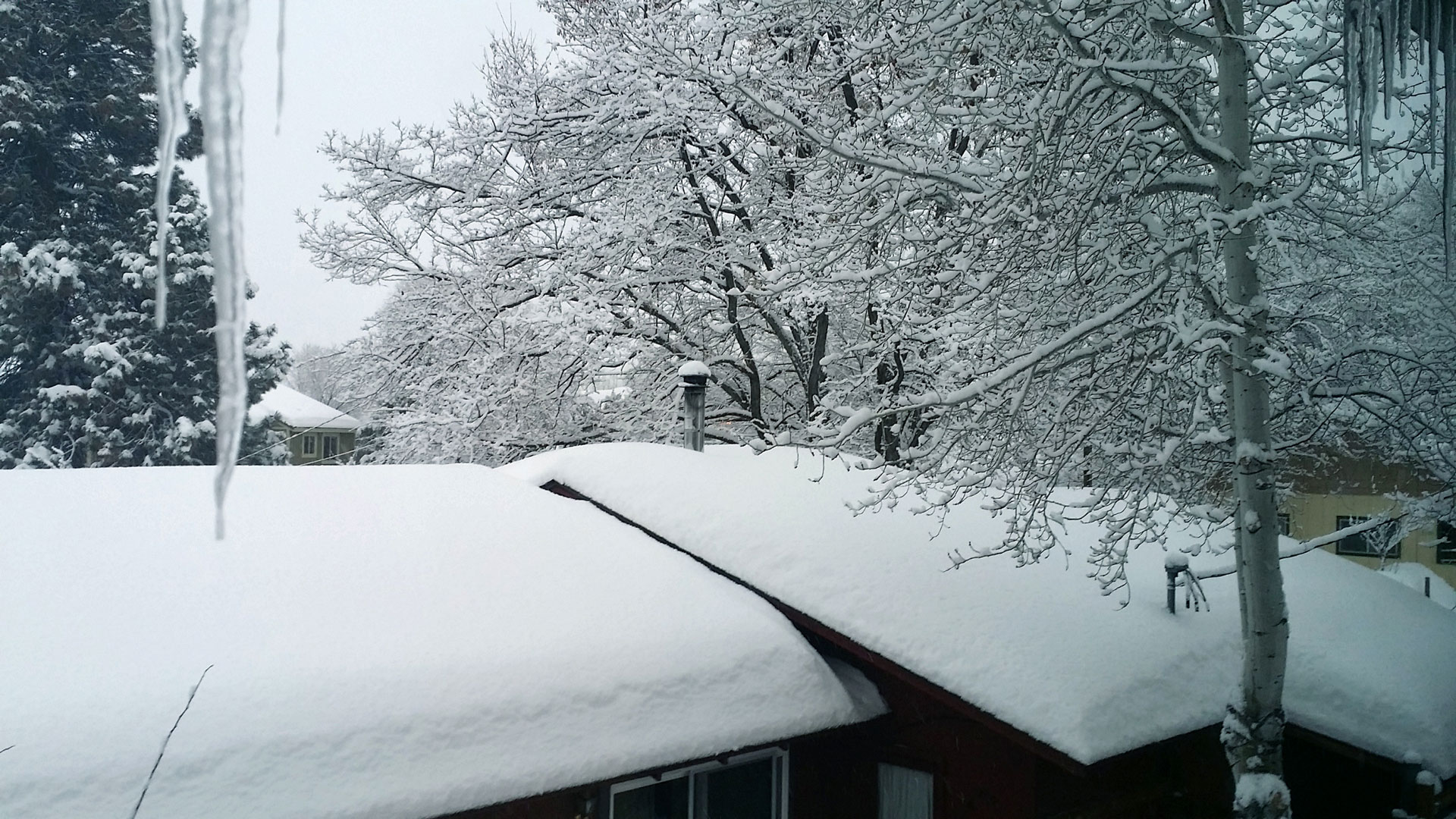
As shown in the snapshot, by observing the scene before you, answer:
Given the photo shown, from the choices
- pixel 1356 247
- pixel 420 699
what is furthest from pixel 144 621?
pixel 1356 247

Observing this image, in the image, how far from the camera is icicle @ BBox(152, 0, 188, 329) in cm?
90

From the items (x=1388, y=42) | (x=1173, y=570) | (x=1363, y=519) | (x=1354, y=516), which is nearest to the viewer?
(x=1388, y=42)

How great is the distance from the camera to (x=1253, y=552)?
5750 mm

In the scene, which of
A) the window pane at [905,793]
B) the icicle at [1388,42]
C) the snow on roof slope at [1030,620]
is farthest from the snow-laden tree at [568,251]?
the icicle at [1388,42]

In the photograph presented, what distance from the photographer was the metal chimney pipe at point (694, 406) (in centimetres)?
965

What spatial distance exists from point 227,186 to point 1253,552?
631 cm

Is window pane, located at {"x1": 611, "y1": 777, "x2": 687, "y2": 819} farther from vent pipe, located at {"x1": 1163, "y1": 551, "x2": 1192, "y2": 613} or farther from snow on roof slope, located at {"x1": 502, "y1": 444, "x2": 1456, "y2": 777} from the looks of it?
vent pipe, located at {"x1": 1163, "y1": 551, "x2": 1192, "y2": 613}

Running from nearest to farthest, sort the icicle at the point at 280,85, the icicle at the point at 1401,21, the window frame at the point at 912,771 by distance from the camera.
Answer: the icicle at the point at 280,85 → the icicle at the point at 1401,21 → the window frame at the point at 912,771

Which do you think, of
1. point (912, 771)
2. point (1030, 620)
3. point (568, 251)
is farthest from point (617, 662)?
point (568, 251)

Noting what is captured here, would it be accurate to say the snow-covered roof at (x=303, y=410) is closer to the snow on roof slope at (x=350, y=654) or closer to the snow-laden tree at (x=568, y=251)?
the snow-laden tree at (x=568, y=251)

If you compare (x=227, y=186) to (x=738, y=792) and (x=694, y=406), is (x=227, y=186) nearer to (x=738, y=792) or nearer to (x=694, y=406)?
(x=738, y=792)

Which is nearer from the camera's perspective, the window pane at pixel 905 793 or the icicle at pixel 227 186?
the icicle at pixel 227 186

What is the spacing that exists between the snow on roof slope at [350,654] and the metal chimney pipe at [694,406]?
2.56 metres

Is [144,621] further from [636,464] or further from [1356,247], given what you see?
[1356,247]
